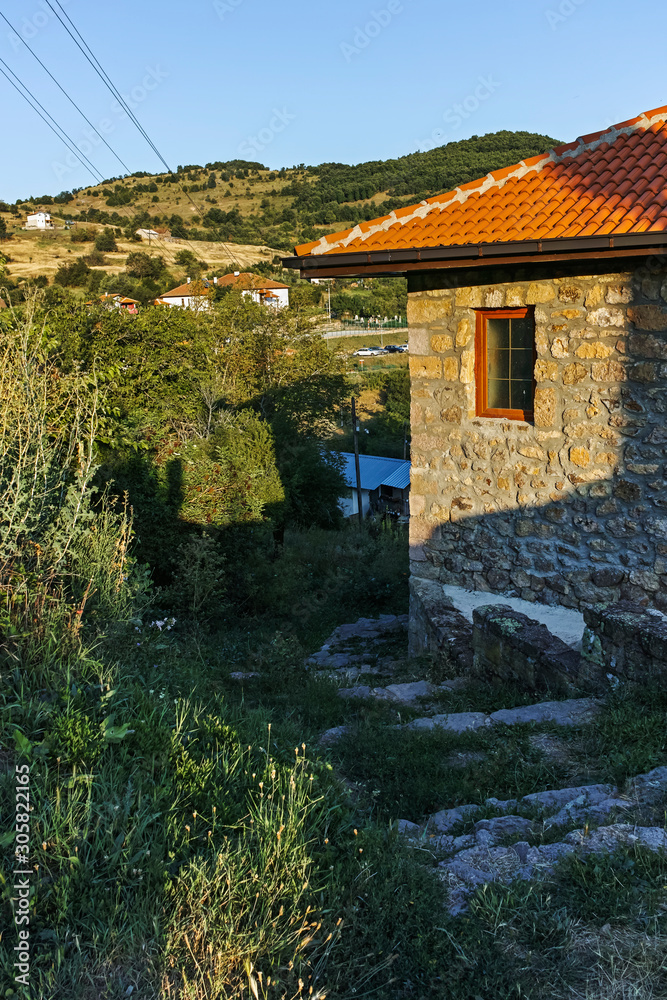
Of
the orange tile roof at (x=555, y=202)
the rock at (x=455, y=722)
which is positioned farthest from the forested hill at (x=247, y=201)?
the rock at (x=455, y=722)

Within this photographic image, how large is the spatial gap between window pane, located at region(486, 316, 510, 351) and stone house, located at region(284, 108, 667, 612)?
0.01 metres

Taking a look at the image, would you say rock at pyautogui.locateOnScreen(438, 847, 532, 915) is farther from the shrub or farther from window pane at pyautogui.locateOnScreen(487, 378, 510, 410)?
the shrub

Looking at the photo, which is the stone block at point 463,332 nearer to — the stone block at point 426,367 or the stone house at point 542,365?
the stone house at point 542,365

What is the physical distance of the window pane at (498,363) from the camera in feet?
18.8

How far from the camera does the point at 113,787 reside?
8.84 feet

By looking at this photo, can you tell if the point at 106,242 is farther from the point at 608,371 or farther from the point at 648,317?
the point at 648,317

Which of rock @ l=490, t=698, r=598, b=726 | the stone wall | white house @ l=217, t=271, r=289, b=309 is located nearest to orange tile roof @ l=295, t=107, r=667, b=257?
the stone wall

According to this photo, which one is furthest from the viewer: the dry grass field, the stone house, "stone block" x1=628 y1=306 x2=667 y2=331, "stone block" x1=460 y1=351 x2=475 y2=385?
the dry grass field

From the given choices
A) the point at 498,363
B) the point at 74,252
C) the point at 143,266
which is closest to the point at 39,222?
the point at 74,252

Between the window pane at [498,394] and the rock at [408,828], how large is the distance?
3.55 meters

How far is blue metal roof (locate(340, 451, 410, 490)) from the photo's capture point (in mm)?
29016

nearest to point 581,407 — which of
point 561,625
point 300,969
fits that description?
point 561,625

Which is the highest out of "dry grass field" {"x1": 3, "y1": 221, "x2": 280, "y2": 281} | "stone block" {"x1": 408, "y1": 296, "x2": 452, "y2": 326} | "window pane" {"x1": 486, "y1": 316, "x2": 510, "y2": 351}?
A: "dry grass field" {"x1": 3, "y1": 221, "x2": 280, "y2": 281}

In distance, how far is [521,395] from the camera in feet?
18.6
